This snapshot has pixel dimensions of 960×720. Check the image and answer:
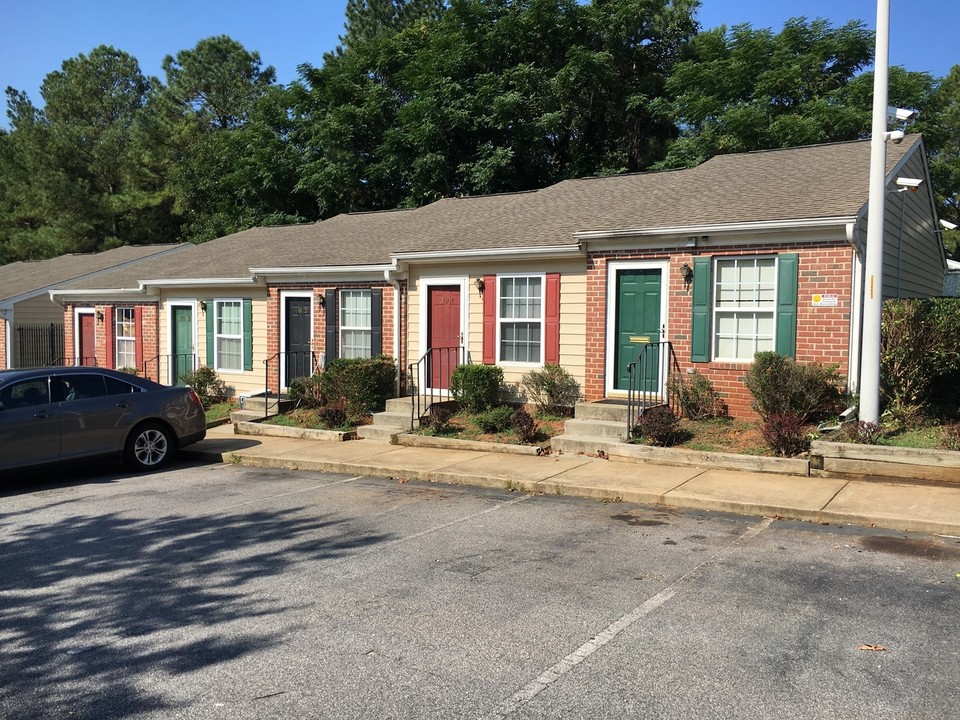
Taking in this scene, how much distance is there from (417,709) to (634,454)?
23.1ft

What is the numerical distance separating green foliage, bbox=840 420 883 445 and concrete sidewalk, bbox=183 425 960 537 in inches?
27.0

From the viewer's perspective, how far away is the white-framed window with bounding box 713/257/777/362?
11.5m

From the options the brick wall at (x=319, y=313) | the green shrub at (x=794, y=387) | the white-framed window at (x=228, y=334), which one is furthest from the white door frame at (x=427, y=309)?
the green shrub at (x=794, y=387)

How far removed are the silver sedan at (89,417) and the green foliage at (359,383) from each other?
303cm

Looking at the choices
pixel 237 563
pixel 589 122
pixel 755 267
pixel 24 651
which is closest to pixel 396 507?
pixel 237 563

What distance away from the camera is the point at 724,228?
37.3ft

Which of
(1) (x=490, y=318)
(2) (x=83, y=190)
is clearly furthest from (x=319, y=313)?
(2) (x=83, y=190)

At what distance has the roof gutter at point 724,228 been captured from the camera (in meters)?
10.6

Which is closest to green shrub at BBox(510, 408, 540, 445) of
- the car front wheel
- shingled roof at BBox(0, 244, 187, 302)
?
the car front wheel

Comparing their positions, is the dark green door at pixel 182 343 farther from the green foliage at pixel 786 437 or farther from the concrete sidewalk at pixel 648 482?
the green foliage at pixel 786 437

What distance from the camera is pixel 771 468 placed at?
954cm

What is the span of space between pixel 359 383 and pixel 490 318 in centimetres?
267

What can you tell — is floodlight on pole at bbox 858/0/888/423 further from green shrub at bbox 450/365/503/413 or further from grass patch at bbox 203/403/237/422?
grass patch at bbox 203/403/237/422

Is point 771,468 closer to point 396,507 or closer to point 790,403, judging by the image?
point 790,403
